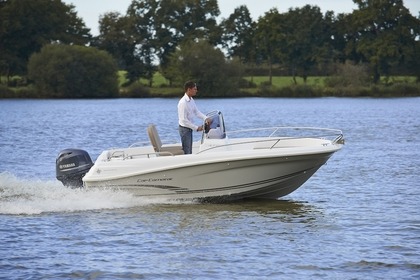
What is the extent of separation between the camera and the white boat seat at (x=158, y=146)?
17000 millimetres

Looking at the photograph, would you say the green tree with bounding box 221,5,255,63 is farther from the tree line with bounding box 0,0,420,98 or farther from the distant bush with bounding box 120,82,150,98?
the distant bush with bounding box 120,82,150,98

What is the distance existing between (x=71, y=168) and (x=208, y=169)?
247 centimetres

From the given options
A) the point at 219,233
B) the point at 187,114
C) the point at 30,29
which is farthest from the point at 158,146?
the point at 30,29

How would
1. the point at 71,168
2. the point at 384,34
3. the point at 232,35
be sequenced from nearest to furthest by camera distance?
the point at 71,168
the point at 384,34
the point at 232,35

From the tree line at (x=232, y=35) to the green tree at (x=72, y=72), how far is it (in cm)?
654

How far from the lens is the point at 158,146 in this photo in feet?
56.1

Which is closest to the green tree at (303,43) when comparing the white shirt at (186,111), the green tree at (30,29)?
the green tree at (30,29)

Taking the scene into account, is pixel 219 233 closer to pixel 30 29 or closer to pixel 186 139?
pixel 186 139

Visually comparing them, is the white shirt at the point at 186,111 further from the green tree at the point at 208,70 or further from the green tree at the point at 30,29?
the green tree at the point at 30,29

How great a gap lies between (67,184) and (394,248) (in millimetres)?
6175

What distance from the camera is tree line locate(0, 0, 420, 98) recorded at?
10762 centimetres

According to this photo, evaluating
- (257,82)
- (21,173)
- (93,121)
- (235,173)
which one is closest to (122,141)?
(21,173)

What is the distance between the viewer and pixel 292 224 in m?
15.5

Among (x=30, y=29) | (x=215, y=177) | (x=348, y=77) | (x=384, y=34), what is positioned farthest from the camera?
(x=384, y=34)
